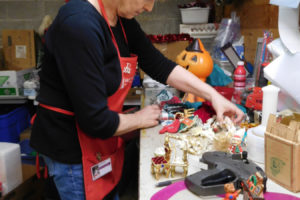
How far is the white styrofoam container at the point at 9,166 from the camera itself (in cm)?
143

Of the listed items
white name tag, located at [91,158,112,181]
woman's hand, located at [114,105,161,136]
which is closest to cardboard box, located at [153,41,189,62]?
woman's hand, located at [114,105,161,136]

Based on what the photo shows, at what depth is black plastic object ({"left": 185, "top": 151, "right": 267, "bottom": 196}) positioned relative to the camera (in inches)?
28.2

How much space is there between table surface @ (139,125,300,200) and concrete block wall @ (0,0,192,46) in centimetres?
186

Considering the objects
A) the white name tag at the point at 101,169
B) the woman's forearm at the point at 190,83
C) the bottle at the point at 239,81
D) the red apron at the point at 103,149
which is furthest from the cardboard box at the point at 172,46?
the white name tag at the point at 101,169

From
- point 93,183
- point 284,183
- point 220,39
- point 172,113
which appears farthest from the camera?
point 220,39

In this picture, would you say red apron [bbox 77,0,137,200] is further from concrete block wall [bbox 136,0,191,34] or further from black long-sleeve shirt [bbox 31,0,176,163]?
concrete block wall [bbox 136,0,191,34]

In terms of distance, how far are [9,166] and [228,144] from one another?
111 cm

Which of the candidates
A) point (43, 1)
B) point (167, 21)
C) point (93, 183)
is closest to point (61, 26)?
point (93, 183)

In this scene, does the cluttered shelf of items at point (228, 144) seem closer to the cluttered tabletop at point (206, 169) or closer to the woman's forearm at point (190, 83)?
the cluttered tabletop at point (206, 169)

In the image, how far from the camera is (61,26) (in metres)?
0.78

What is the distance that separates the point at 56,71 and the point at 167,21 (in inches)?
83.3

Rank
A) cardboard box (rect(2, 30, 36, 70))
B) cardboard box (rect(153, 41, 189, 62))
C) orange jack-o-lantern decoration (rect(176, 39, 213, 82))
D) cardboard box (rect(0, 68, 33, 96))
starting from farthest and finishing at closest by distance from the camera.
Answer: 1. cardboard box (rect(2, 30, 36, 70))
2. cardboard box (rect(0, 68, 33, 96))
3. cardboard box (rect(153, 41, 189, 62))
4. orange jack-o-lantern decoration (rect(176, 39, 213, 82))

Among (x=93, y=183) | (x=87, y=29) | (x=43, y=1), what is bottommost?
(x=93, y=183)

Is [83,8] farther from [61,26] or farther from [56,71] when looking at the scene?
[56,71]
